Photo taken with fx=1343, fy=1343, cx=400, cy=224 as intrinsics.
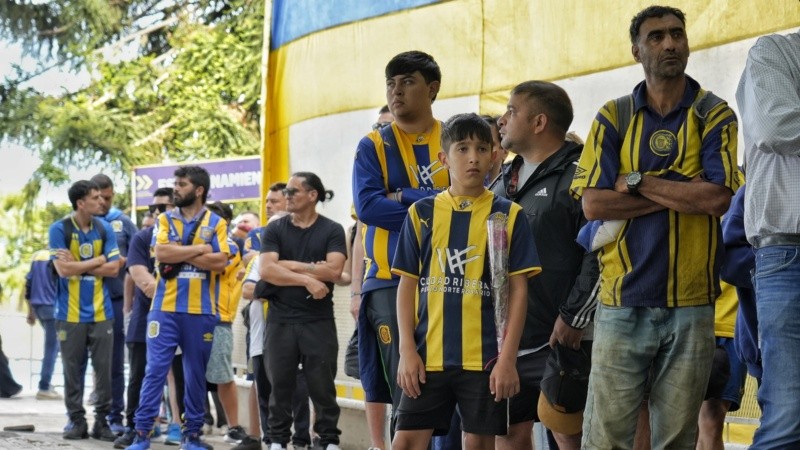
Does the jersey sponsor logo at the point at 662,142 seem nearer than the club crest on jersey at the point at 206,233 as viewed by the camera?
Yes

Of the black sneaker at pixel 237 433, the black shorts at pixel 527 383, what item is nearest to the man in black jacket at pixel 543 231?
the black shorts at pixel 527 383

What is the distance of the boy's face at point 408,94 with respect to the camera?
6.29 m

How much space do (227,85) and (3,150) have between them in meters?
7.05

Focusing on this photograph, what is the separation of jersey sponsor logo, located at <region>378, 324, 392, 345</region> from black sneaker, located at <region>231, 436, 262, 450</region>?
14.8 ft

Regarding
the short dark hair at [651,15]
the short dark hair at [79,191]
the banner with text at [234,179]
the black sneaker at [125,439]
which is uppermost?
the banner with text at [234,179]

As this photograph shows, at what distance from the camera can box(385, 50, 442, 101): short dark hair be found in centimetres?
629

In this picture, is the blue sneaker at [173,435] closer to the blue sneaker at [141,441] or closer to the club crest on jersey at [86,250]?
the blue sneaker at [141,441]

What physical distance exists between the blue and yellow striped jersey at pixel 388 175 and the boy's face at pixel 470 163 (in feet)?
2.45

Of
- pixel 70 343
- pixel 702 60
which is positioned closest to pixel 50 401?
pixel 70 343

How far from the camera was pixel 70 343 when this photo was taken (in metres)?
11.8

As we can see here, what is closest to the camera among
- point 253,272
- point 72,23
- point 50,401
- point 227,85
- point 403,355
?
point 403,355

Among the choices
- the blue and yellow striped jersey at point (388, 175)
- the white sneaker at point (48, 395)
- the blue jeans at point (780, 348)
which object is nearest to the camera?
the blue jeans at point (780, 348)

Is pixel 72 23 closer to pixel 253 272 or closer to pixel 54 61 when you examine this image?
pixel 54 61

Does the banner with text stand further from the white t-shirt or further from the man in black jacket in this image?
the man in black jacket
